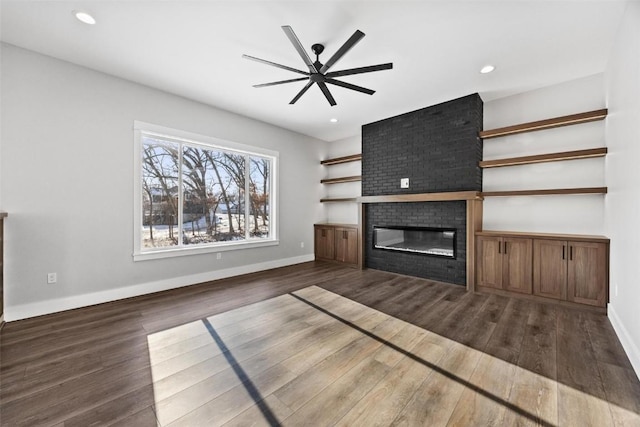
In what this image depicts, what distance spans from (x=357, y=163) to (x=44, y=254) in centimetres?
533

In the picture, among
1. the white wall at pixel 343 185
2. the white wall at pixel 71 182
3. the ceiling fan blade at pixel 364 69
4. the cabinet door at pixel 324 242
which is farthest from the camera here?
the white wall at pixel 343 185

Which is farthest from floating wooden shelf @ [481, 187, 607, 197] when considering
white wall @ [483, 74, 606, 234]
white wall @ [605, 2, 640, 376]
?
white wall @ [483, 74, 606, 234]

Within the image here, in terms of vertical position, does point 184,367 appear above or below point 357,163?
below

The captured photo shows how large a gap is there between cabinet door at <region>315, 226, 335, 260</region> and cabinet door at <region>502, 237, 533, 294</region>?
3222 mm

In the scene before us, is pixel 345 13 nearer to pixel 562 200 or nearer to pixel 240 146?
pixel 240 146

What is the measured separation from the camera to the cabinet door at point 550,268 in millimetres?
3189

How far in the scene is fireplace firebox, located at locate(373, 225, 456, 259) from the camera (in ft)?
13.8

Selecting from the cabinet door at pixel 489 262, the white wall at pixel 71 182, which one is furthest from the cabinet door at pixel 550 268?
the white wall at pixel 71 182

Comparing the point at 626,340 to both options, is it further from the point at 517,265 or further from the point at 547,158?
the point at 547,158

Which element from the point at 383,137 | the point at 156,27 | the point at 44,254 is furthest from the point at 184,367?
the point at 383,137

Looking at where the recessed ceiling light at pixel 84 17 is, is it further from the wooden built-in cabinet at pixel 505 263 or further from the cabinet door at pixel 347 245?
the wooden built-in cabinet at pixel 505 263

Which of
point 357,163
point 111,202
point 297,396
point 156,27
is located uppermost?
point 156,27

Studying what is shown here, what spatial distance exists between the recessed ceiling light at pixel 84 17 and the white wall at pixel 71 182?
3.45ft

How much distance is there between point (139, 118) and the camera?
360cm
